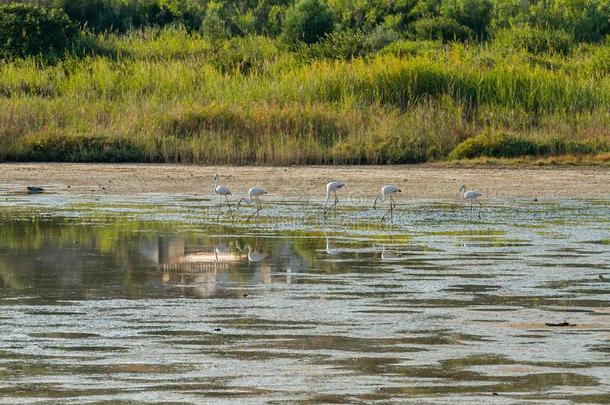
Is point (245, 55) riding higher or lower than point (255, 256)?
higher

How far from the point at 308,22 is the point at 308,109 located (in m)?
12.4

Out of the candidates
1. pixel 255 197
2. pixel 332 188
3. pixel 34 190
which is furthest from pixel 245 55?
pixel 332 188

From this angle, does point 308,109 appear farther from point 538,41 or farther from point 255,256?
point 255,256

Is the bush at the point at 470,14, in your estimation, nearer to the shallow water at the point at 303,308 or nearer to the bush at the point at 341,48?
the bush at the point at 341,48

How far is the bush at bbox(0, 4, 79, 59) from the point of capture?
3594 cm

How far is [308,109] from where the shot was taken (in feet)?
92.8

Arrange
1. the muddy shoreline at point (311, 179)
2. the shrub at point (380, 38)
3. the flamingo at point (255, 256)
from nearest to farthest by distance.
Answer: the flamingo at point (255, 256) → the muddy shoreline at point (311, 179) → the shrub at point (380, 38)

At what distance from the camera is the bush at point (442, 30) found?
41000 mm

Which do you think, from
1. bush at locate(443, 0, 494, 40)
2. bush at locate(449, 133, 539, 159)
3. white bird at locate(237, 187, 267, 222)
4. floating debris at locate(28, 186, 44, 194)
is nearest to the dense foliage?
bush at locate(449, 133, 539, 159)

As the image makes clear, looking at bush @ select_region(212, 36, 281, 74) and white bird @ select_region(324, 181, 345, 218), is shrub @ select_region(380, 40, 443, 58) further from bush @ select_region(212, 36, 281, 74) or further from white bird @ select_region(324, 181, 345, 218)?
white bird @ select_region(324, 181, 345, 218)

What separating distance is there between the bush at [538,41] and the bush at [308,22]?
489 centimetres

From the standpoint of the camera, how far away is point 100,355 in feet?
28.7

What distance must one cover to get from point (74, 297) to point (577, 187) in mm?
12830

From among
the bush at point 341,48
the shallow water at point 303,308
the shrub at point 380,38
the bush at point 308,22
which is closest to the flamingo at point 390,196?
the shallow water at point 303,308
